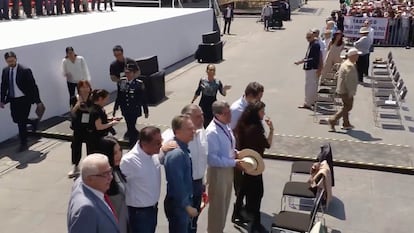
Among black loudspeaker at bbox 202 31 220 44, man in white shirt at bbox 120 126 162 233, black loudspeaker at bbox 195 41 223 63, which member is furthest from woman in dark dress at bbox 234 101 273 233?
black loudspeaker at bbox 202 31 220 44

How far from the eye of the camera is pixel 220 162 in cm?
535

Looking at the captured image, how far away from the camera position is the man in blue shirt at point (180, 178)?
4508 millimetres

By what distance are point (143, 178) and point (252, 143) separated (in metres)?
1.83

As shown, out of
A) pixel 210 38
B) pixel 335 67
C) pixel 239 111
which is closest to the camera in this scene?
pixel 239 111

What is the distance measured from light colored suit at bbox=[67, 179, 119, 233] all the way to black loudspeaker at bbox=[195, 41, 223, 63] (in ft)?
51.1

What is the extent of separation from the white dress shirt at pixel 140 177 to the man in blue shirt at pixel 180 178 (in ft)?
0.42

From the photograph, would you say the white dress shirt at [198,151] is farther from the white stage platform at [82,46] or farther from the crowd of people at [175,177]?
the white stage platform at [82,46]

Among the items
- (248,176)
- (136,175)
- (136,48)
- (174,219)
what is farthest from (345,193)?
→ (136,48)

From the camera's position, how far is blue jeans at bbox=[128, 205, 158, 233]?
15.1 ft

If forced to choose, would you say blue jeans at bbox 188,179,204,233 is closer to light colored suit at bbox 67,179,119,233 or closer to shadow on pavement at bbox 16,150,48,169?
light colored suit at bbox 67,179,119,233

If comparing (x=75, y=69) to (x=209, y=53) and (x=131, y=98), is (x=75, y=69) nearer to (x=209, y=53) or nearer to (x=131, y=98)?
(x=131, y=98)

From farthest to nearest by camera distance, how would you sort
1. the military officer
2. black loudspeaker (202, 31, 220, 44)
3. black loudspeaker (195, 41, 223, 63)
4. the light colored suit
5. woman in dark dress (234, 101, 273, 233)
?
black loudspeaker (202, 31, 220, 44), black loudspeaker (195, 41, 223, 63), the military officer, woman in dark dress (234, 101, 273, 233), the light colored suit

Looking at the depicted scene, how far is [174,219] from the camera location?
4770mm

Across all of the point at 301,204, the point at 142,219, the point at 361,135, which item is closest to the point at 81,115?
the point at 142,219
